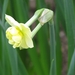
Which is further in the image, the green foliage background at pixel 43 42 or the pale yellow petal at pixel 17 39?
the green foliage background at pixel 43 42

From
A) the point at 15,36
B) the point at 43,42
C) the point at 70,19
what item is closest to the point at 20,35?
the point at 15,36

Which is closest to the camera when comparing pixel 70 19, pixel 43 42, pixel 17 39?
pixel 17 39

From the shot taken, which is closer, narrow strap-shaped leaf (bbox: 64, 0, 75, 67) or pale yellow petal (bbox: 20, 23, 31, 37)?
pale yellow petal (bbox: 20, 23, 31, 37)

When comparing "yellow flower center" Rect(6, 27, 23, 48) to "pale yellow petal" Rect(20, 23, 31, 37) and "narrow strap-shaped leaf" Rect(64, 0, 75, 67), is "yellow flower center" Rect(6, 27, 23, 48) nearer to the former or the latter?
"pale yellow petal" Rect(20, 23, 31, 37)

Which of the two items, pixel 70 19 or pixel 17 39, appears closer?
pixel 17 39

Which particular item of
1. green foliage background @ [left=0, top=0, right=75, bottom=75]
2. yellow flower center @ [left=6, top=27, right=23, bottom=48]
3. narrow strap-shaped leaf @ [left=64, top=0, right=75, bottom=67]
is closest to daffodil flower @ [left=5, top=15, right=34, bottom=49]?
yellow flower center @ [left=6, top=27, right=23, bottom=48]

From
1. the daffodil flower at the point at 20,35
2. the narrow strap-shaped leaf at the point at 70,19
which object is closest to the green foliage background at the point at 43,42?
the narrow strap-shaped leaf at the point at 70,19

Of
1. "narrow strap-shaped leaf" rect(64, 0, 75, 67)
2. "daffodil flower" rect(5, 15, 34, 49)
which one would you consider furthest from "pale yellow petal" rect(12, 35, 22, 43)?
"narrow strap-shaped leaf" rect(64, 0, 75, 67)

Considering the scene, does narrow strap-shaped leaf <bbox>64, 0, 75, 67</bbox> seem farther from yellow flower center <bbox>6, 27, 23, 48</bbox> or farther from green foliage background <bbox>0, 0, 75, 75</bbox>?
yellow flower center <bbox>6, 27, 23, 48</bbox>

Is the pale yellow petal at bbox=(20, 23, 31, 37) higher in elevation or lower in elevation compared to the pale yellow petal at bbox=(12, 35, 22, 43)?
higher

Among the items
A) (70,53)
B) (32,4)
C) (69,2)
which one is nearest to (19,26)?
(69,2)

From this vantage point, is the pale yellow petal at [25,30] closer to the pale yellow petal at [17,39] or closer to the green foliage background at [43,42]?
the pale yellow petal at [17,39]

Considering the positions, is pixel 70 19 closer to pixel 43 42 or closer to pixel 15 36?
pixel 15 36
